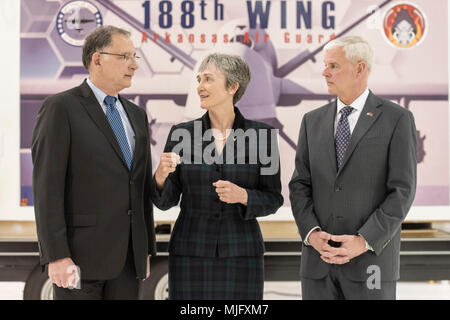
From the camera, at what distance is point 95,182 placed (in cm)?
204

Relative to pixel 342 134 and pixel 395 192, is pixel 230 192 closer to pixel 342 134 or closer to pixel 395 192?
pixel 342 134

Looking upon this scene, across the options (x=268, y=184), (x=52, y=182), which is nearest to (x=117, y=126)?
(x=52, y=182)

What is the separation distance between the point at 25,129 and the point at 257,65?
1.69 metres

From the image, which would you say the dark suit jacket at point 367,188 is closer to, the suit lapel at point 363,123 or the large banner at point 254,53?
the suit lapel at point 363,123

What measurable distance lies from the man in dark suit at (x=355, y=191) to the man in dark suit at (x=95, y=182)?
0.74 meters

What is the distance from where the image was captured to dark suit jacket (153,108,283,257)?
221 cm

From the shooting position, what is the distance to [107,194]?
2.07 meters

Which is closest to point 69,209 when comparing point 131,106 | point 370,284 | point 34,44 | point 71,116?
point 71,116

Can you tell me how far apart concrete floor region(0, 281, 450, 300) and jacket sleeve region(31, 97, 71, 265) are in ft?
6.53

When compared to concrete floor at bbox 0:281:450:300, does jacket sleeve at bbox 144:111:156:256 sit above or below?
above

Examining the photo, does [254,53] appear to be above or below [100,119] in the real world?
above

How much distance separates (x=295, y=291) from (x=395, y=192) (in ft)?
6.57

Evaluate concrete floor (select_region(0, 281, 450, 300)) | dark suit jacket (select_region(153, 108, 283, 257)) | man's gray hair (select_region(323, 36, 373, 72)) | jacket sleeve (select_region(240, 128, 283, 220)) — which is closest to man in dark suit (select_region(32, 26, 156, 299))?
dark suit jacket (select_region(153, 108, 283, 257))

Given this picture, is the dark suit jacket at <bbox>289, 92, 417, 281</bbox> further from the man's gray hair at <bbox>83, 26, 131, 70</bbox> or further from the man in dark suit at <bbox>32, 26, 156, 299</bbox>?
the man's gray hair at <bbox>83, 26, 131, 70</bbox>
